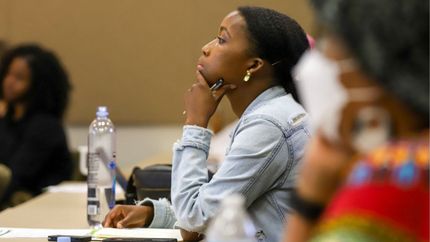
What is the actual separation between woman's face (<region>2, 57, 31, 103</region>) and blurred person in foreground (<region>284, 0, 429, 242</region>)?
13.7 feet

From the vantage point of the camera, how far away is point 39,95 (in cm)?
504

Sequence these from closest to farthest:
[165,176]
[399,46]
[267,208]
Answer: [399,46]
[267,208]
[165,176]

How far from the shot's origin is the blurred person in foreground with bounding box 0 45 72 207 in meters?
4.67

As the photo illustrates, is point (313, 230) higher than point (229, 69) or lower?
higher

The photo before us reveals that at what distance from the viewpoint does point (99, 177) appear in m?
2.97

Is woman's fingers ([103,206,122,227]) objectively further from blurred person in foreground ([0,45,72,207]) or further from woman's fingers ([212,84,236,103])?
blurred person in foreground ([0,45,72,207])

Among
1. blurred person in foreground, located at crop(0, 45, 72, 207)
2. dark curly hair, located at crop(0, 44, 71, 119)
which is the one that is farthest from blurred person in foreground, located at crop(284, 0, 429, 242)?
dark curly hair, located at crop(0, 44, 71, 119)

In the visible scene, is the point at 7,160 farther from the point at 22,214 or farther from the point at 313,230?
the point at 313,230

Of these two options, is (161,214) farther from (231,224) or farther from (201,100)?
(231,224)

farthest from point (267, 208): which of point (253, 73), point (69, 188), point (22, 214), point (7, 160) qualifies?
point (7, 160)

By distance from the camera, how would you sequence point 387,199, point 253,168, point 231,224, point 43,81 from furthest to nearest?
point 43,81, point 253,168, point 231,224, point 387,199

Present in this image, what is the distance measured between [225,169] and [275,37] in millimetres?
397

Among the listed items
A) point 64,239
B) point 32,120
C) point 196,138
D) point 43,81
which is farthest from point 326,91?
point 43,81

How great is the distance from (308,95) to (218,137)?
4.32 m
